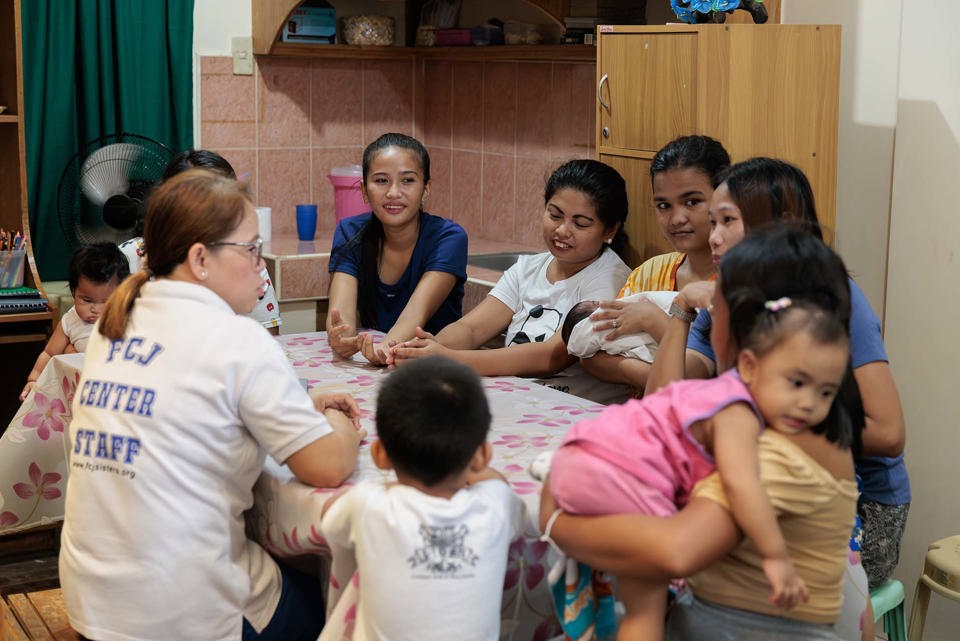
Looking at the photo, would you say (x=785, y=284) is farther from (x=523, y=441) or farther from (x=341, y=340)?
(x=341, y=340)

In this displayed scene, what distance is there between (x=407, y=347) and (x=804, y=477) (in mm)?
1308

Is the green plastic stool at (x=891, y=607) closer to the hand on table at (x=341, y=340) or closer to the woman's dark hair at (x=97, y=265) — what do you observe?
the hand on table at (x=341, y=340)

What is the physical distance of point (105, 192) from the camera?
393 cm

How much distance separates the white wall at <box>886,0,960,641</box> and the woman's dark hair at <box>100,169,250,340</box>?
1.68 m

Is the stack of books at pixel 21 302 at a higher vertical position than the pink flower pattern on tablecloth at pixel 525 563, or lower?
higher

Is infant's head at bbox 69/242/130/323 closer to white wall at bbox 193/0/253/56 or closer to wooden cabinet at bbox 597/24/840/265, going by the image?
white wall at bbox 193/0/253/56

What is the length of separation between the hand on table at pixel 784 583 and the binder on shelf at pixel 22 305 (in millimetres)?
2871

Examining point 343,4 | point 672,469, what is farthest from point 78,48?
point 672,469

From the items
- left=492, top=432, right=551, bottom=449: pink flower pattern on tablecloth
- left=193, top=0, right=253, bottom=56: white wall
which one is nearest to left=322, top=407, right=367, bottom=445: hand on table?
left=492, top=432, right=551, bottom=449: pink flower pattern on tablecloth

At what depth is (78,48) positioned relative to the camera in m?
4.17

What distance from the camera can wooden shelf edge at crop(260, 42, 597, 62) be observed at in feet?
13.4

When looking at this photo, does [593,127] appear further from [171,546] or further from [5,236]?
[171,546]

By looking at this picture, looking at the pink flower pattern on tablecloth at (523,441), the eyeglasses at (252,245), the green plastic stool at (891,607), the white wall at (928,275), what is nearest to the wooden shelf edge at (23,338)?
the eyeglasses at (252,245)

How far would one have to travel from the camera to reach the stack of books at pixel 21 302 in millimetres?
3701
